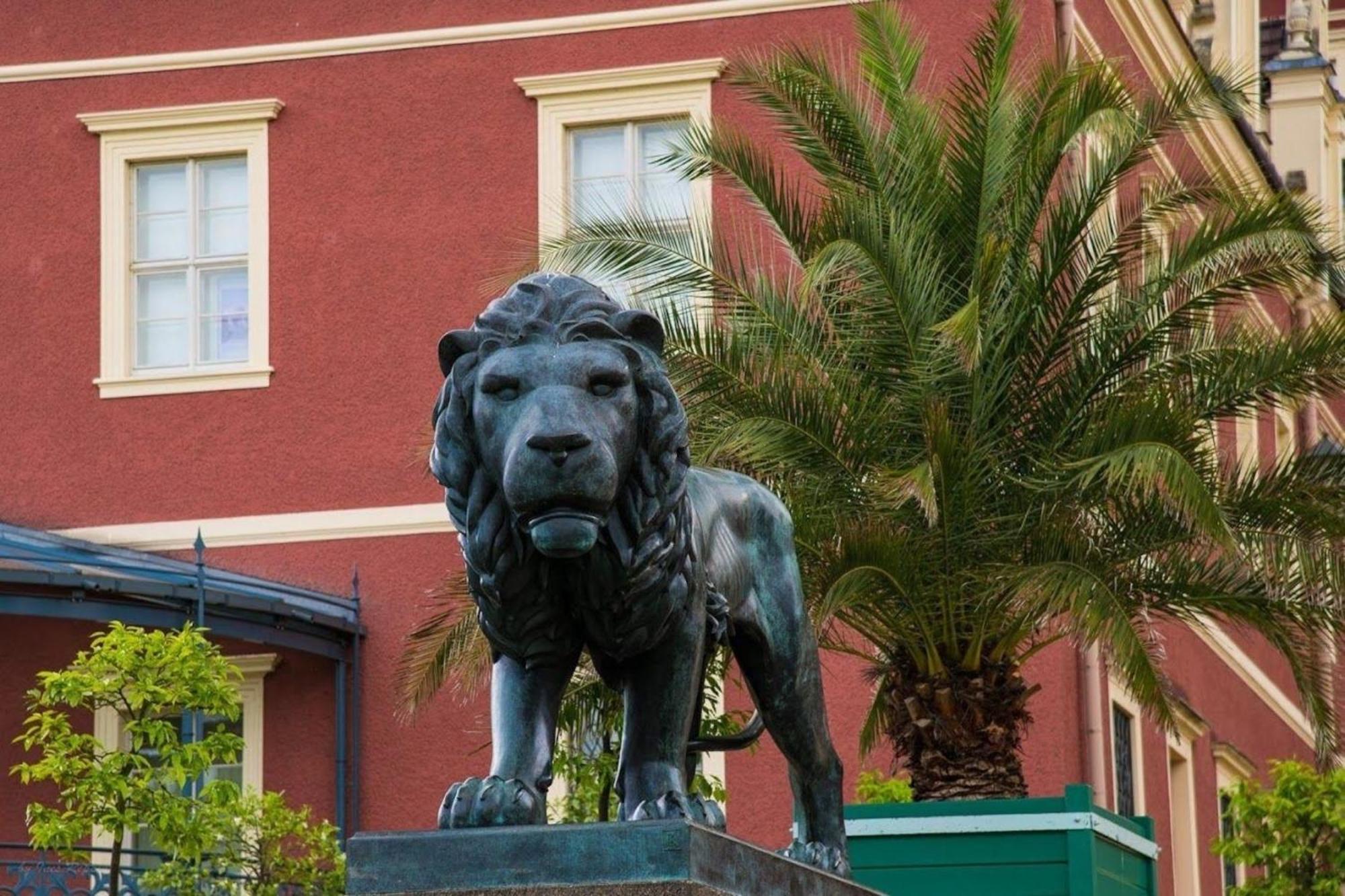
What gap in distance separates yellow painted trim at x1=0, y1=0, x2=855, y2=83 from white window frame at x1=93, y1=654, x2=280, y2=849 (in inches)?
211

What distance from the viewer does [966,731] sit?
719 inches

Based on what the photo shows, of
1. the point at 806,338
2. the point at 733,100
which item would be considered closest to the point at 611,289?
the point at 806,338

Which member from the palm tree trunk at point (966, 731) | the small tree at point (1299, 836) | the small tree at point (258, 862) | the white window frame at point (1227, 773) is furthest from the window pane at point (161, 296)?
the white window frame at point (1227, 773)

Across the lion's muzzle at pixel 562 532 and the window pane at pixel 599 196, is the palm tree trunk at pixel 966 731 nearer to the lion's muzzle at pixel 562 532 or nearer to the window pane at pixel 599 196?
the window pane at pixel 599 196

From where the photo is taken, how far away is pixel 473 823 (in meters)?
6.52

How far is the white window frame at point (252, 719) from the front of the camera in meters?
25.9

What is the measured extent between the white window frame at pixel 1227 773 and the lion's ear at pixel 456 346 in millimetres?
24418

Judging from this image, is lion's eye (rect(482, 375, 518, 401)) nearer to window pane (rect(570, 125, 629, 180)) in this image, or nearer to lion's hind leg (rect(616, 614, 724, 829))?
lion's hind leg (rect(616, 614, 724, 829))

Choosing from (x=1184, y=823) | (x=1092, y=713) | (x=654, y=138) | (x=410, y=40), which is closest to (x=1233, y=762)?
(x=1184, y=823)

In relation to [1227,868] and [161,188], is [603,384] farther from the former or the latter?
[1227,868]

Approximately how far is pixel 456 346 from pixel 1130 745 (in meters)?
21.0

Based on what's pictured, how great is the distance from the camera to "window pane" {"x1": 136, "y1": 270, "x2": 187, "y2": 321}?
26.9m

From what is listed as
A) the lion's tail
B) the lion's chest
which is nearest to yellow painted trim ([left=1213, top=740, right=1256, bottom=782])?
the lion's tail

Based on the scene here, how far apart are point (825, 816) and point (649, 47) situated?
19.2 metres
